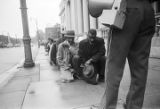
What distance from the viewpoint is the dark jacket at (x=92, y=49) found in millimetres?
4779

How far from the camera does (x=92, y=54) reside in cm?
489

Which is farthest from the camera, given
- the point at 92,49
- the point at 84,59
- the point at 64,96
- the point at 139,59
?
the point at 84,59

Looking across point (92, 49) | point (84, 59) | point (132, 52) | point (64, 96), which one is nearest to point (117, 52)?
point (132, 52)

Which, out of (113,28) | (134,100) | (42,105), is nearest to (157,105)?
(134,100)

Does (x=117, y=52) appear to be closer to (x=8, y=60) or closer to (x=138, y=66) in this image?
(x=138, y=66)

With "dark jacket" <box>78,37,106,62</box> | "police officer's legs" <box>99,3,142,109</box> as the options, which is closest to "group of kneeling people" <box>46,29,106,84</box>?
"dark jacket" <box>78,37,106,62</box>

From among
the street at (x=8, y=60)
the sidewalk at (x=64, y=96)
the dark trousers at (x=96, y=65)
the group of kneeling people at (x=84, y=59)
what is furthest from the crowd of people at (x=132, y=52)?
the street at (x=8, y=60)

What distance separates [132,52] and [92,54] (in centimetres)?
271

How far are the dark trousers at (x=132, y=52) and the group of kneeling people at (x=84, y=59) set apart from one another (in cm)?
238

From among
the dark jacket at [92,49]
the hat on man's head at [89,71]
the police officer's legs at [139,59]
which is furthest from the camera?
the dark jacket at [92,49]

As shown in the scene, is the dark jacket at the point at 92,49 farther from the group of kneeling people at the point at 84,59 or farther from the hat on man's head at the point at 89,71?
the hat on man's head at the point at 89,71

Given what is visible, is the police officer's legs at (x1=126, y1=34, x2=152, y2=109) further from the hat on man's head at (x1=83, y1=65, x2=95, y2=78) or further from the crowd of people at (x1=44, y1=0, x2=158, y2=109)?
the hat on man's head at (x1=83, y1=65, x2=95, y2=78)

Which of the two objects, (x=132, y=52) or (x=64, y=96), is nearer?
(x=132, y=52)

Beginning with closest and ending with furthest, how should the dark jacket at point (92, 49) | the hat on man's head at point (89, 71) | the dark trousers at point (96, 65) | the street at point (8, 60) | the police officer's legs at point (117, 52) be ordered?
the police officer's legs at point (117, 52) → the hat on man's head at point (89, 71) → the dark jacket at point (92, 49) → the dark trousers at point (96, 65) → the street at point (8, 60)
